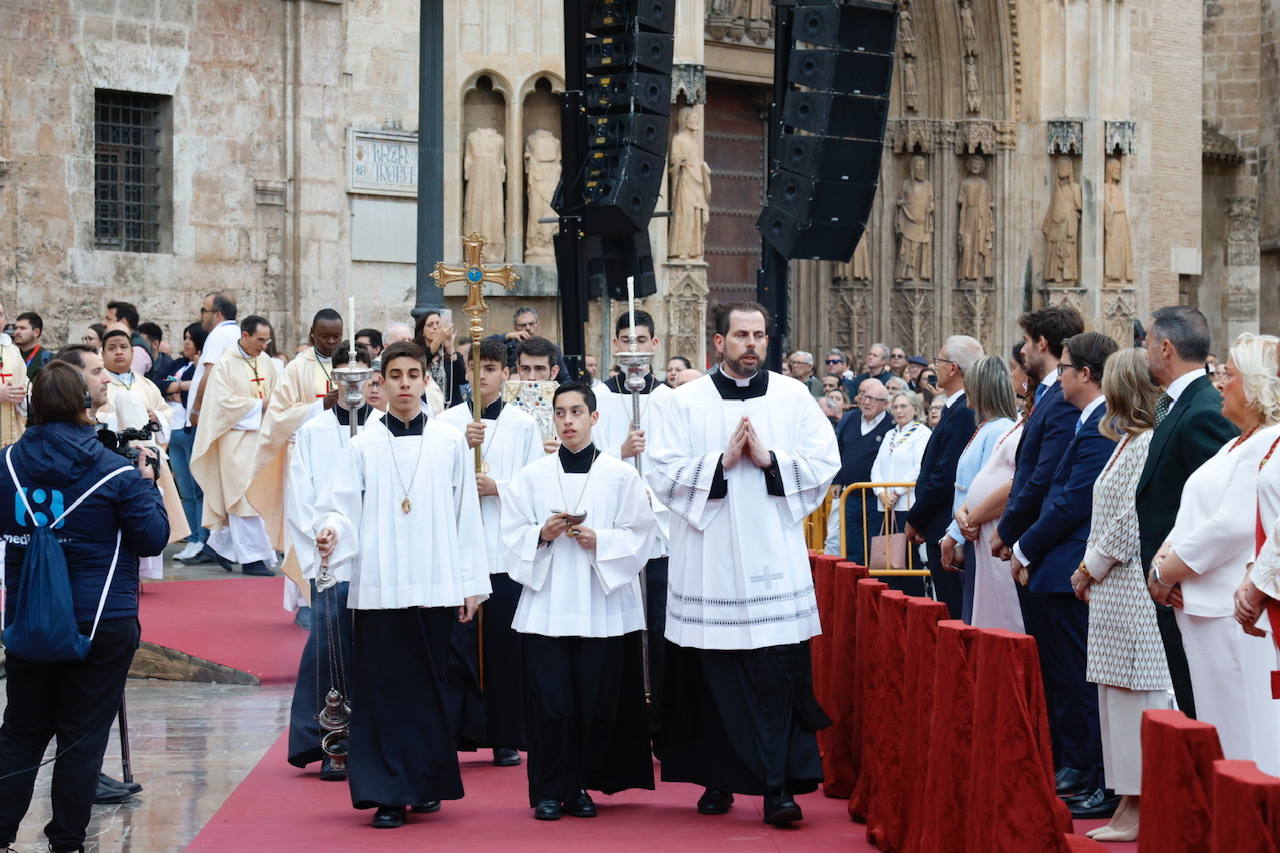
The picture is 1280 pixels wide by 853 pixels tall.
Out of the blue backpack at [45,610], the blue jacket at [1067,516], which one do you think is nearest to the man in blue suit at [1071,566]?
the blue jacket at [1067,516]

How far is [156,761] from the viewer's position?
27.6 ft

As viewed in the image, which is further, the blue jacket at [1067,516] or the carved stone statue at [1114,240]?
the carved stone statue at [1114,240]

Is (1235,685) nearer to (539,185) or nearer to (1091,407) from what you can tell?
(1091,407)

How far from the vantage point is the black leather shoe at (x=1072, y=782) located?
7.36 metres

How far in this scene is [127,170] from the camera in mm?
16828

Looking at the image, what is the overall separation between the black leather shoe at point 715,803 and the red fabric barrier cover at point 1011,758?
196 centimetres

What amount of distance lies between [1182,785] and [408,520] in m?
3.94

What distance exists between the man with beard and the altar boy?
0.19 meters

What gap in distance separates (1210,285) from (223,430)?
22.7m

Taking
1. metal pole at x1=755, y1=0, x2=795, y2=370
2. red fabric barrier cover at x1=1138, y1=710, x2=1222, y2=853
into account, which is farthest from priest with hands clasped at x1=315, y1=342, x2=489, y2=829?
metal pole at x1=755, y1=0, x2=795, y2=370

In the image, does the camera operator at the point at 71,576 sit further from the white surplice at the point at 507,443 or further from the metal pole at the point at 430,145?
the metal pole at the point at 430,145

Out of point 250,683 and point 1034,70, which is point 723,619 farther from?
point 1034,70

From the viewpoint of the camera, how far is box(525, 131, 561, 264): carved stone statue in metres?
18.9

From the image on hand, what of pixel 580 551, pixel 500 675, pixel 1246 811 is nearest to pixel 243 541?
pixel 500 675
